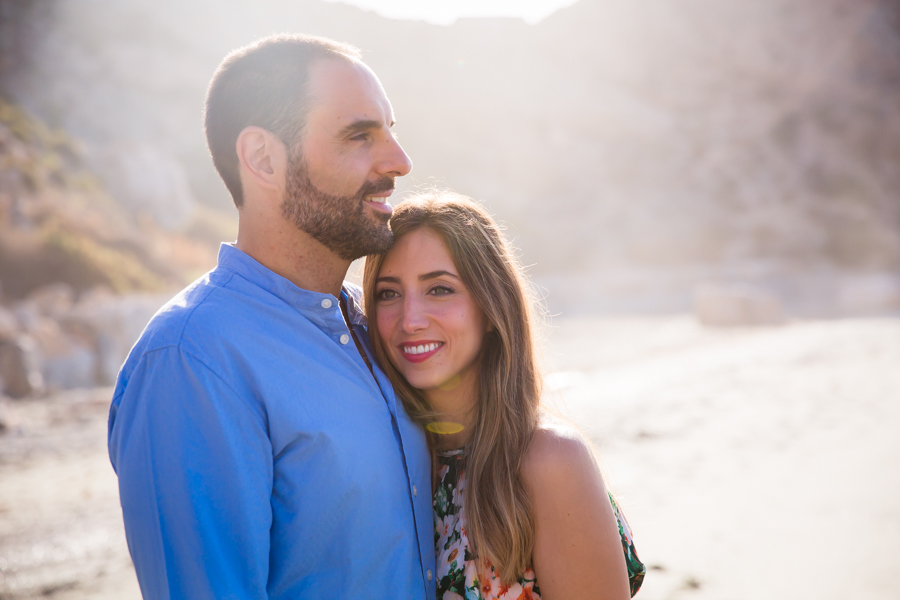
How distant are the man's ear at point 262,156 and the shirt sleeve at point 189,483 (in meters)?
0.64

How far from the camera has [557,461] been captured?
1.83 m

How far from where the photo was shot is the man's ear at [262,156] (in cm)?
178

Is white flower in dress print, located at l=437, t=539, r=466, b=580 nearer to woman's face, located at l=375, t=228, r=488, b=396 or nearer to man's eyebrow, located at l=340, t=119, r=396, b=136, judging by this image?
woman's face, located at l=375, t=228, r=488, b=396

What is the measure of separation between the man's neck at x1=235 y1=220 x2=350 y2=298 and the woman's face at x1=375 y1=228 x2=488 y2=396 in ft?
1.14

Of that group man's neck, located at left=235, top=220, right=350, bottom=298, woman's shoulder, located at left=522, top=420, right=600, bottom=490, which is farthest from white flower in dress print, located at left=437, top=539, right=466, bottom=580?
man's neck, located at left=235, top=220, right=350, bottom=298

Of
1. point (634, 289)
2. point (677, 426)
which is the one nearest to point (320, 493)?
point (677, 426)

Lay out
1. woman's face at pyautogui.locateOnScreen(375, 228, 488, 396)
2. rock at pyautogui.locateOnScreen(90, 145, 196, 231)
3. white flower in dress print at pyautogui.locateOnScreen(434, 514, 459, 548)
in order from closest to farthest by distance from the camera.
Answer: white flower in dress print at pyautogui.locateOnScreen(434, 514, 459, 548) → woman's face at pyautogui.locateOnScreen(375, 228, 488, 396) → rock at pyautogui.locateOnScreen(90, 145, 196, 231)

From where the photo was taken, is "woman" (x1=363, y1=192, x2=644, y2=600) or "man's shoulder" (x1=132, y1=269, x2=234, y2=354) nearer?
"man's shoulder" (x1=132, y1=269, x2=234, y2=354)

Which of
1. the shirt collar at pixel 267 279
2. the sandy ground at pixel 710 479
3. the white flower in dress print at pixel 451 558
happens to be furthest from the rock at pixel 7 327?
the white flower in dress print at pixel 451 558

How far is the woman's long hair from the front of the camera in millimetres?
1896

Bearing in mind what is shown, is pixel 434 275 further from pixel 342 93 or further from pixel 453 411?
pixel 342 93

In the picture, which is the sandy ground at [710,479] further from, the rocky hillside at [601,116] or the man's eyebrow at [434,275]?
the rocky hillside at [601,116]

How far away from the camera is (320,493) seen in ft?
4.99

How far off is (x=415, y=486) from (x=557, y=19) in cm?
5743
